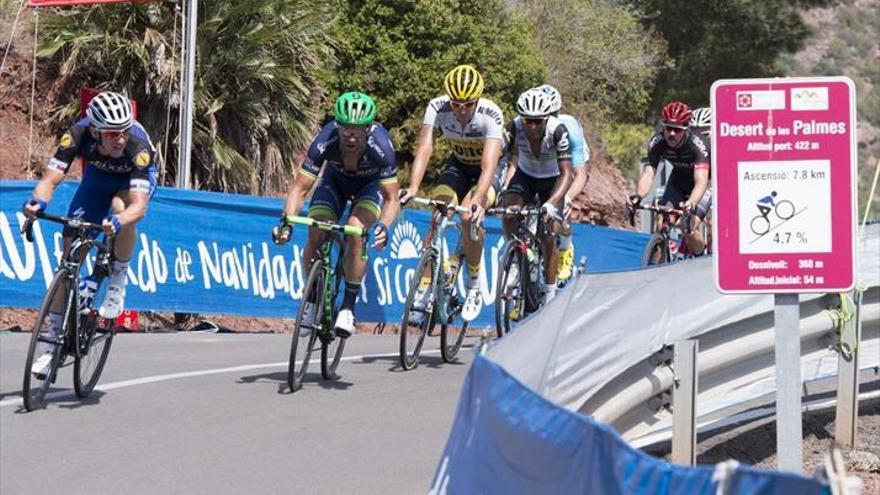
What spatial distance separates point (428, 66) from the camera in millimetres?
30156

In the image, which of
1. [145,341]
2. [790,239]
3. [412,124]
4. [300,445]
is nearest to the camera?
[790,239]

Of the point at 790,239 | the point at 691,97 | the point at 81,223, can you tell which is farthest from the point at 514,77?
the point at 790,239

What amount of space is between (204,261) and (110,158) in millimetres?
7914

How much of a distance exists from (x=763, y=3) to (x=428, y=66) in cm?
1709

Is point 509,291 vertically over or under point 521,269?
under

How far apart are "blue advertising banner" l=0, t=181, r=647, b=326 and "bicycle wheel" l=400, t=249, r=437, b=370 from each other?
18.8 feet

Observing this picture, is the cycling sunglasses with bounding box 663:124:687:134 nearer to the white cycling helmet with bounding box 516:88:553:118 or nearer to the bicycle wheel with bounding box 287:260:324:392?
the white cycling helmet with bounding box 516:88:553:118

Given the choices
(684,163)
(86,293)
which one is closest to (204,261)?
(684,163)

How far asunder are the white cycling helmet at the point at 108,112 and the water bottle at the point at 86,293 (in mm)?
1068

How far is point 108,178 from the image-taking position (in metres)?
10.8

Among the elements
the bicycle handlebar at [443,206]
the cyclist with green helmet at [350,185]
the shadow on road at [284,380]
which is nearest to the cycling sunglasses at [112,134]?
the cyclist with green helmet at [350,185]

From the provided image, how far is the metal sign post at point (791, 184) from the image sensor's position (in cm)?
643

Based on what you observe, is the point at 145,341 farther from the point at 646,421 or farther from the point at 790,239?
the point at 790,239

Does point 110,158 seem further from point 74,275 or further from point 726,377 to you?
point 726,377
